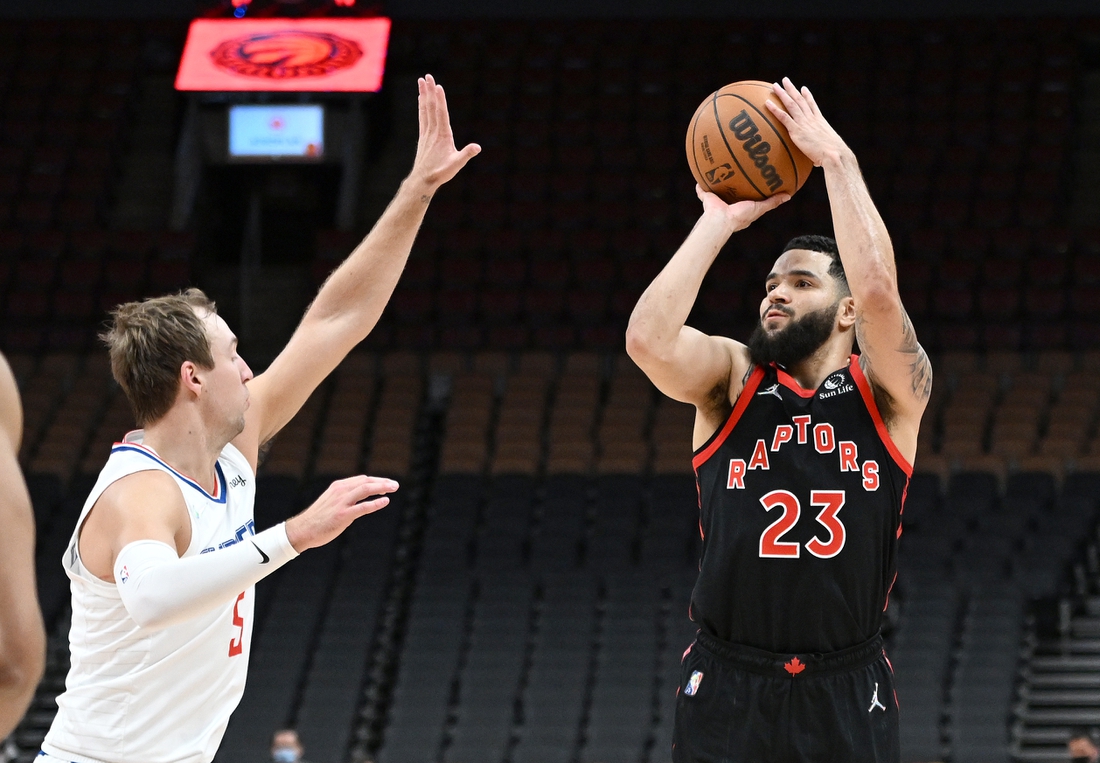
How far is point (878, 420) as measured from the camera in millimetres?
3559

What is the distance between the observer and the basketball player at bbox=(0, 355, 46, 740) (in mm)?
1820

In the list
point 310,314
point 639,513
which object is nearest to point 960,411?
point 639,513

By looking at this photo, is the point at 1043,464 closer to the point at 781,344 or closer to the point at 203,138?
the point at 781,344

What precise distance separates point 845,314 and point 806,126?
55 centimetres

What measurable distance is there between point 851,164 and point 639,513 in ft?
30.3

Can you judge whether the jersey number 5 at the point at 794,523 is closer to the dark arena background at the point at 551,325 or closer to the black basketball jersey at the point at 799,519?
the black basketball jersey at the point at 799,519

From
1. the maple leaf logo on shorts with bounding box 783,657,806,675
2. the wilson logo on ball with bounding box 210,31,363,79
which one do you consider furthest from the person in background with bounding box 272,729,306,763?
the wilson logo on ball with bounding box 210,31,363,79

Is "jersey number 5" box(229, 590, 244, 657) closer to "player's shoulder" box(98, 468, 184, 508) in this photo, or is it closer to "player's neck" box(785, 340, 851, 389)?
"player's shoulder" box(98, 468, 184, 508)

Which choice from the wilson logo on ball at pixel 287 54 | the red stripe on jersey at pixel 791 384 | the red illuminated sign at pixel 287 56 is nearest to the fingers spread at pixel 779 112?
the red stripe on jersey at pixel 791 384

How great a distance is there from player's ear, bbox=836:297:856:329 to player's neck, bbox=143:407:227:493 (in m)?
1.79

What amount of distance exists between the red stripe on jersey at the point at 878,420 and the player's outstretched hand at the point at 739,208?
519 millimetres

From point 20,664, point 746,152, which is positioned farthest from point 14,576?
point 746,152

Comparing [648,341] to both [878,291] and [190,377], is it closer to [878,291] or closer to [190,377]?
[878,291]

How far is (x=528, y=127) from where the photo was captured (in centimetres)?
1645
